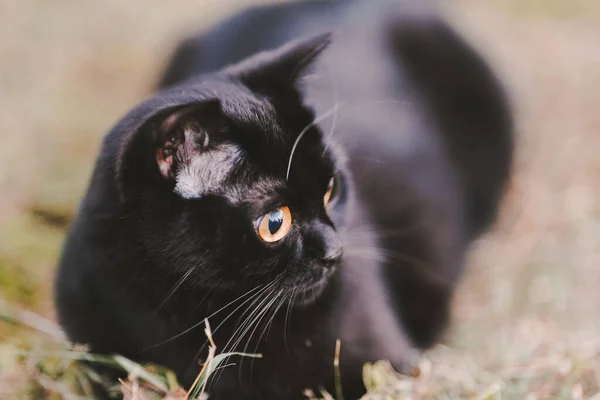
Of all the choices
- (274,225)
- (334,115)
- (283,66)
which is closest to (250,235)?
(274,225)

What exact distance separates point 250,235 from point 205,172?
0.36 feet

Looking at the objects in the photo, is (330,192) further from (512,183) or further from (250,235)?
(512,183)

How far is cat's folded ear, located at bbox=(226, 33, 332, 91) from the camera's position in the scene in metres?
0.92

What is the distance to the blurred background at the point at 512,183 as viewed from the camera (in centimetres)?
115

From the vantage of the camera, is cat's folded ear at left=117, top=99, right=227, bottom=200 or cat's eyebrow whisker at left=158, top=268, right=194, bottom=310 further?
cat's eyebrow whisker at left=158, top=268, right=194, bottom=310

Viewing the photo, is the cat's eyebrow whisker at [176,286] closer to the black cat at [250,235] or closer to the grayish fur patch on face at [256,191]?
the black cat at [250,235]

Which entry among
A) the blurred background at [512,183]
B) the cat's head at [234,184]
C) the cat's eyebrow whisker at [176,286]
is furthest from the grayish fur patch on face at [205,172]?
the blurred background at [512,183]

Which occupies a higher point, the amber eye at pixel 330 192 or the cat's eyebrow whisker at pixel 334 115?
the cat's eyebrow whisker at pixel 334 115

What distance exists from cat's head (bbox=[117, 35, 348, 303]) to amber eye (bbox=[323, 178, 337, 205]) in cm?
2

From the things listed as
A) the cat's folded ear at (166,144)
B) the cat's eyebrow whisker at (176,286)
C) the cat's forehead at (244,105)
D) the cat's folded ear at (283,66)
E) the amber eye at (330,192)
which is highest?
the cat's folded ear at (283,66)

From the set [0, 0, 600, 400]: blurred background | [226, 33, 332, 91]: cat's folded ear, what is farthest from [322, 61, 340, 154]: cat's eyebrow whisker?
[0, 0, 600, 400]: blurred background

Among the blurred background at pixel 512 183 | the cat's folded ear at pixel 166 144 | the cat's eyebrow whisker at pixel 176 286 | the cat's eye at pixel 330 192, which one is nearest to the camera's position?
the cat's folded ear at pixel 166 144

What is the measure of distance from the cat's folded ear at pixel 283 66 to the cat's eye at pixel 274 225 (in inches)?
8.2

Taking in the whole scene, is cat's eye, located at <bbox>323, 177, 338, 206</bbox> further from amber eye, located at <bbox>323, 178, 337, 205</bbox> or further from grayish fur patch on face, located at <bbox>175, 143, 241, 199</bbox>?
grayish fur patch on face, located at <bbox>175, 143, 241, 199</bbox>
